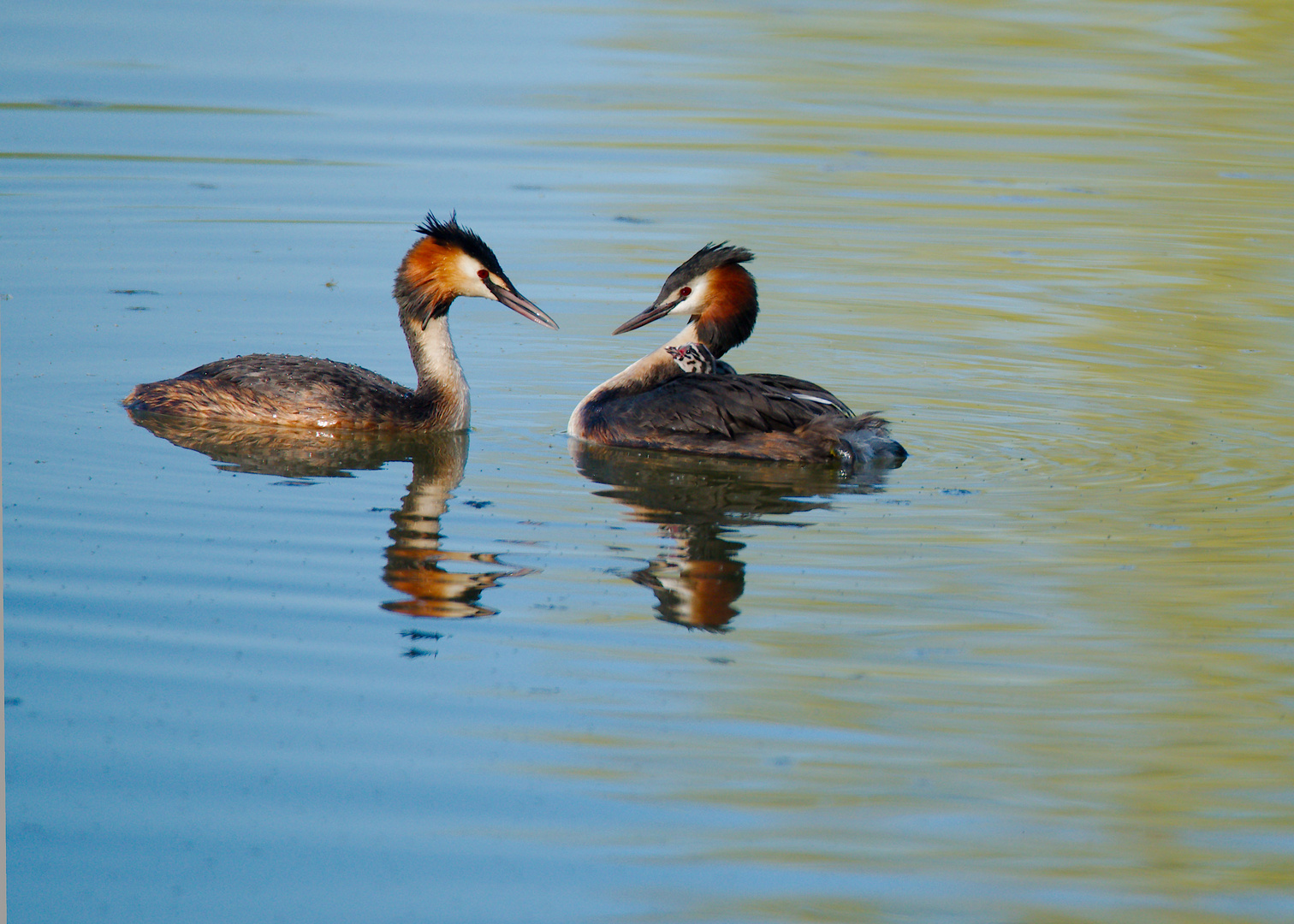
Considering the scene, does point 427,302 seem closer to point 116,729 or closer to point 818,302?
point 818,302

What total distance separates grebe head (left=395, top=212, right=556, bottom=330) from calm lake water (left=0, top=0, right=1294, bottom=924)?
620 millimetres

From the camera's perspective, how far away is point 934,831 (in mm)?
4484

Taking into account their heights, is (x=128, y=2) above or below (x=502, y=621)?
above

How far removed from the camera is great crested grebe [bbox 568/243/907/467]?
796cm

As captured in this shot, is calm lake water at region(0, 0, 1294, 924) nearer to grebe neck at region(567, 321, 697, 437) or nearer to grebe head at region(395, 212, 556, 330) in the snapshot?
grebe neck at region(567, 321, 697, 437)

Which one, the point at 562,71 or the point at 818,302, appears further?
the point at 562,71

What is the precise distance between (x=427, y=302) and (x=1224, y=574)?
13.9 feet

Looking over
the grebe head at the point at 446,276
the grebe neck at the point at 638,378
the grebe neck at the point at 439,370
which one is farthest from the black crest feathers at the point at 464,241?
the grebe neck at the point at 638,378

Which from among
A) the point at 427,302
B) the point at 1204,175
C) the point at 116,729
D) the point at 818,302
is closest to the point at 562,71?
the point at 1204,175

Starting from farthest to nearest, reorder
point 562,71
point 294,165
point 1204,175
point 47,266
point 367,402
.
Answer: point 562,71, point 1204,175, point 294,165, point 47,266, point 367,402

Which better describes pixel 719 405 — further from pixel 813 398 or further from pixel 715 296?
pixel 715 296

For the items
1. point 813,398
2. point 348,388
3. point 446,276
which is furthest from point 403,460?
point 813,398

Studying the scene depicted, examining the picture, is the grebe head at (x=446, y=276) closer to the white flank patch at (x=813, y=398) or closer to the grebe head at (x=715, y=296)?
the grebe head at (x=715, y=296)

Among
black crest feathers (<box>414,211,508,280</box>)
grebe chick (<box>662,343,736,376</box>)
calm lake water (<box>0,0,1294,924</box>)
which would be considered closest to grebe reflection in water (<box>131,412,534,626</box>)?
calm lake water (<box>0,0,1294,924</box>)
